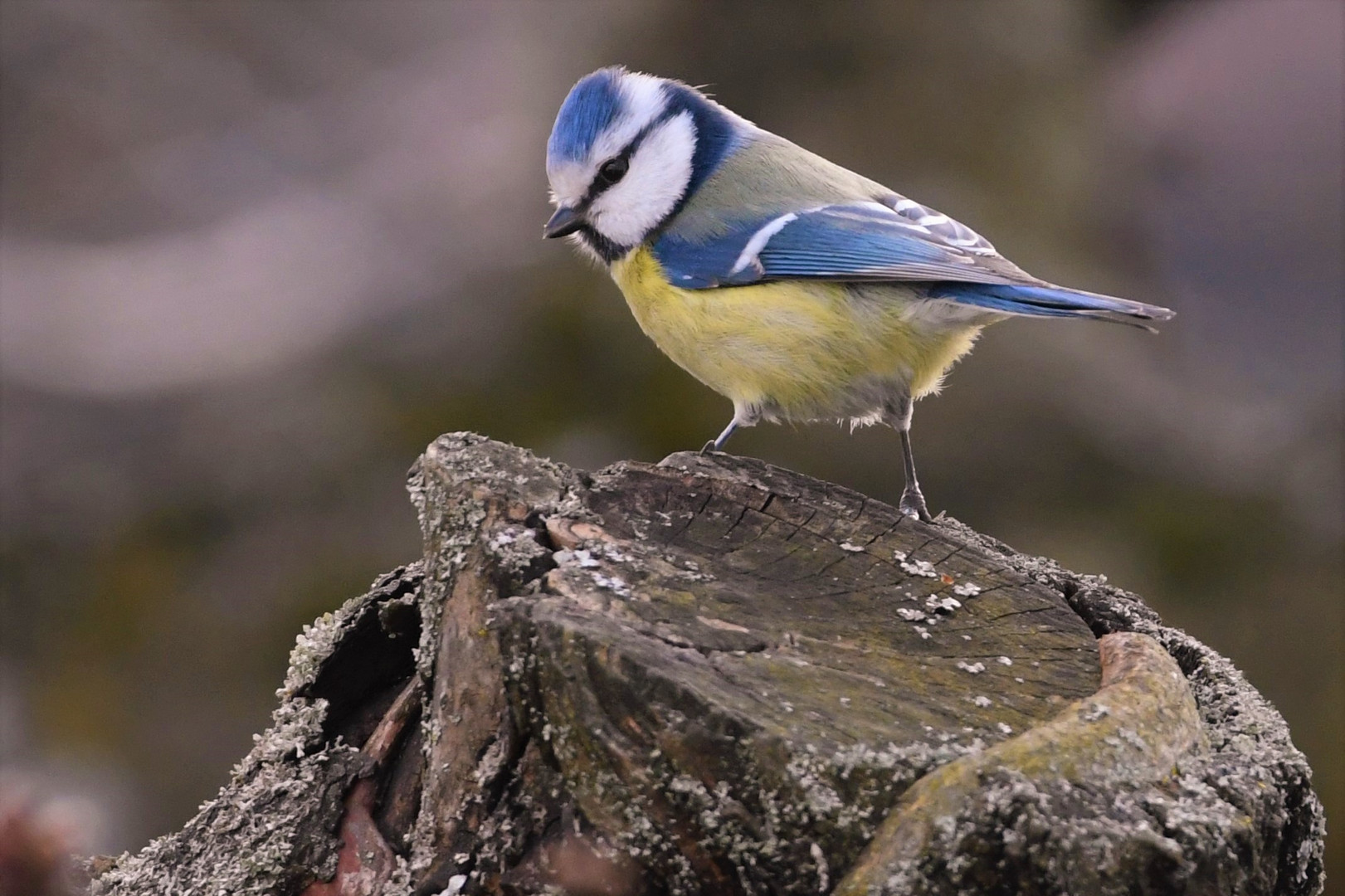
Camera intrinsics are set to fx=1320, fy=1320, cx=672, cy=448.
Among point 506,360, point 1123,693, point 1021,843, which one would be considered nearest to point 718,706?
point 1021,843

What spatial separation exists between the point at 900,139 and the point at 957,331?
1985 mm

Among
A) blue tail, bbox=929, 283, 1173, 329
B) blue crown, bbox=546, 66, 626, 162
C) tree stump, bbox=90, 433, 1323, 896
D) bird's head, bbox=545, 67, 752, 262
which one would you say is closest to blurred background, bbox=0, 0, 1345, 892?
bird's head, bbox=545, 67, 752, 262

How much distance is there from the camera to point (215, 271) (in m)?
4.09

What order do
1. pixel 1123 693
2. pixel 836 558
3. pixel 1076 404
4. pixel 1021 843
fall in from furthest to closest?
pixel 1076 404 < pixel 836 558 < pixel 1123 693 < pixel 1021 843

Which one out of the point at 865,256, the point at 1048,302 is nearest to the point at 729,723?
the point at 1048,302

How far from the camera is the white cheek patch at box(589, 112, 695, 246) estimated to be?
2.41 metres

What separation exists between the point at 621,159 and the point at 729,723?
1.41m

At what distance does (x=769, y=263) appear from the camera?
2242 mm

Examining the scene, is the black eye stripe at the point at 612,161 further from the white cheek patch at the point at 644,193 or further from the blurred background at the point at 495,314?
the blurred background at the point at 495,314

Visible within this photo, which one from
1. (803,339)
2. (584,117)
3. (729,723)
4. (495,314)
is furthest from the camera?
(495,314)

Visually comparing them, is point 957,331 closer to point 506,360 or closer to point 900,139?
point 506,360

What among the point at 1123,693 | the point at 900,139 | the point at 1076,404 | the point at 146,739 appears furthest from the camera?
the point at 900,139

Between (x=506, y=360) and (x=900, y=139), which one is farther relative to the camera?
(x=900, y=139)

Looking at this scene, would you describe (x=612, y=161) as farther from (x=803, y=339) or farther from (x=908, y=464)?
(x=908, y=464)
